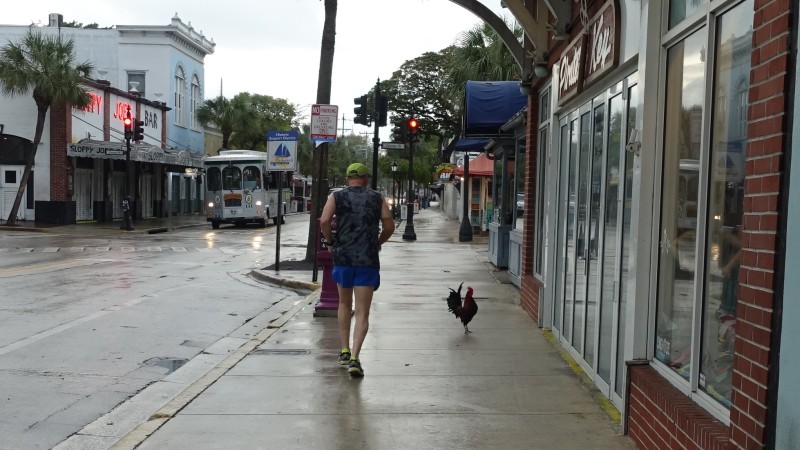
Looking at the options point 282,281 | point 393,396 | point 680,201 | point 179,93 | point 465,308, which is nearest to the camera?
point 680,201

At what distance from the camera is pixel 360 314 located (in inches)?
279

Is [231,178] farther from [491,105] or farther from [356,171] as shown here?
[356,171]

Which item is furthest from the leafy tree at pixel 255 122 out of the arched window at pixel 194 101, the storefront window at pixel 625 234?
Answer: the storefront window at pixel 625 234

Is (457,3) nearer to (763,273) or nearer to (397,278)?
(397,278)

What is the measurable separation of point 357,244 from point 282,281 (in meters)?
8.34

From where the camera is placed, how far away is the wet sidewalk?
206 inches

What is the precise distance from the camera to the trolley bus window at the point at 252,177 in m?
34.6

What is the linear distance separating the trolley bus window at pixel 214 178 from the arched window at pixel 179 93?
13.4 m

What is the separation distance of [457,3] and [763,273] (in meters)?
7.51

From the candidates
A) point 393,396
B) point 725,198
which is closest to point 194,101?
point 393,396

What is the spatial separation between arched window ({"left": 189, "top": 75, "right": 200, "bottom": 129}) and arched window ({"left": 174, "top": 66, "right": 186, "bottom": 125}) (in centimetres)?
146

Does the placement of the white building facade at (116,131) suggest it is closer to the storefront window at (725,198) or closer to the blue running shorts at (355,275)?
the blue running shorts at (355,275)

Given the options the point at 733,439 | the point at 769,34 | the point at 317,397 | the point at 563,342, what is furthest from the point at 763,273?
the point at 563,342

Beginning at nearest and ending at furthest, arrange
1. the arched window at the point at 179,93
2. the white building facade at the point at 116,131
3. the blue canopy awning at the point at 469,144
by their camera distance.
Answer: the blue canopy awning at the point at 469,144 < the white building facade at the point at 116,131 < the arched window at the point at 179,93
